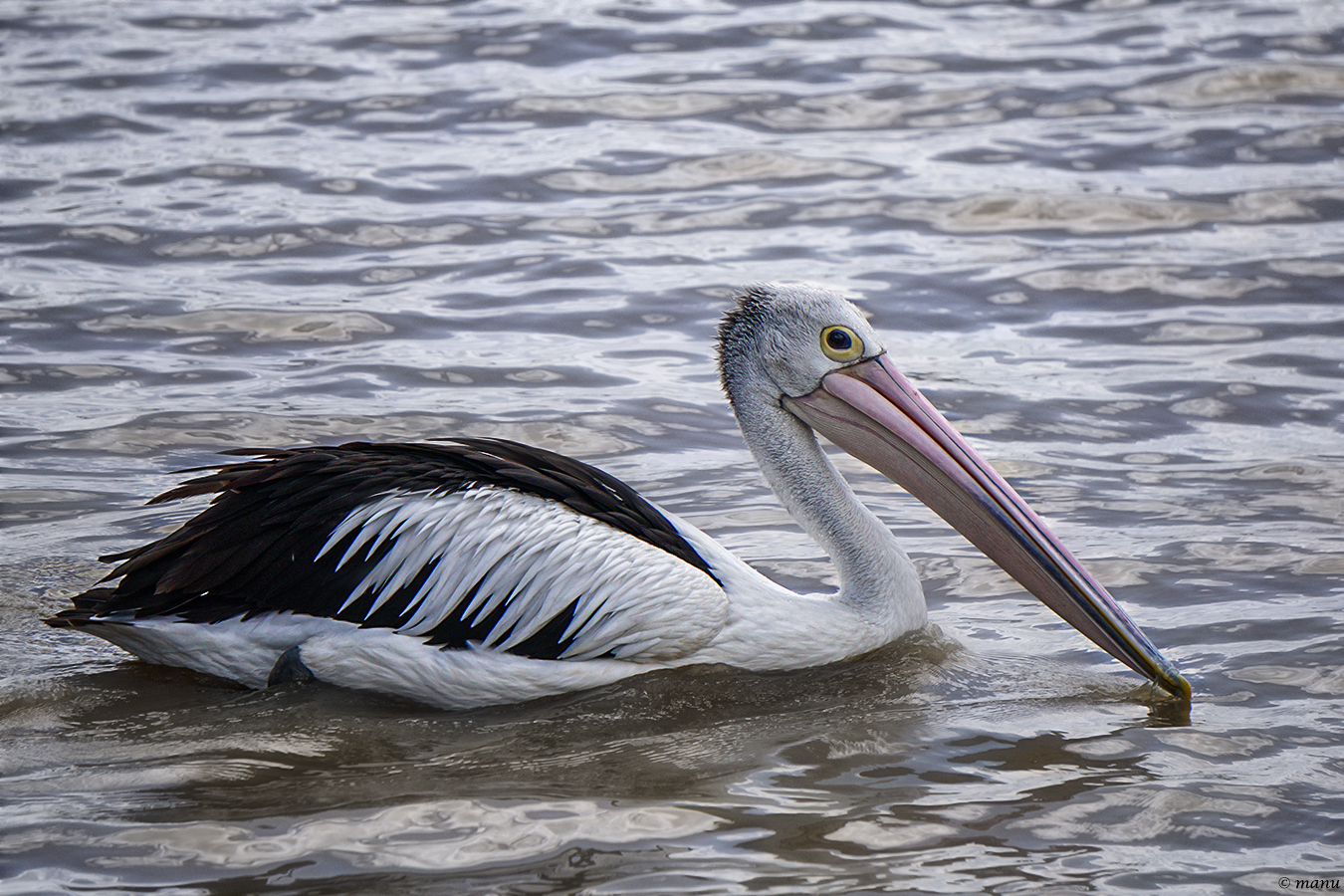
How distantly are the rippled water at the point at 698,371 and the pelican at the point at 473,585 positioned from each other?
0.12 m

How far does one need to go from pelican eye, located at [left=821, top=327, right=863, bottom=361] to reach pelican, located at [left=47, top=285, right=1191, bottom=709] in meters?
0.36

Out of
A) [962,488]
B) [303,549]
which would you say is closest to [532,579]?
[303,549]

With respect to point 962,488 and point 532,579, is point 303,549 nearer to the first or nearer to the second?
point 532,579

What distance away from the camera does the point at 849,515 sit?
4707mm

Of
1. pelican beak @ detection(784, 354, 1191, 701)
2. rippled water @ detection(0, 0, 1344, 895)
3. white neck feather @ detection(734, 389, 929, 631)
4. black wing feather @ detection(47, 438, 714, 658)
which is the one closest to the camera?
rippled water @ detection(0, 0, 1344, 895)

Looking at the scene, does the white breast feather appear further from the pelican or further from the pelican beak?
the pelican beak

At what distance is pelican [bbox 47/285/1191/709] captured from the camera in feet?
13.9

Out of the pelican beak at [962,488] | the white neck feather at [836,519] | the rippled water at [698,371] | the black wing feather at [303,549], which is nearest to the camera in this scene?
the rippled water at [698,371]

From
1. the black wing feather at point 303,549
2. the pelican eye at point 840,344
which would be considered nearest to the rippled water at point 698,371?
the black wing feather at point 303,549

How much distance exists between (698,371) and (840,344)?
2.34 m

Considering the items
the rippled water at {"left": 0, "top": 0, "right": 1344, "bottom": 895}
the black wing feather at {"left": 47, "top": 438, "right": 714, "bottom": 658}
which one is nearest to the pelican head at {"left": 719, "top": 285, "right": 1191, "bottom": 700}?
the rippled water at {"left": 0, "top": 0, "right": 1344, "bottom": 895}

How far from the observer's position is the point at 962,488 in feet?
14.8

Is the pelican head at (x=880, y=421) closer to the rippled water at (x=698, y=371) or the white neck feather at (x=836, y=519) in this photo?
the white neck feather at (x=836, y=519)

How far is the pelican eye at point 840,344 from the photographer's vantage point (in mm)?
4648
